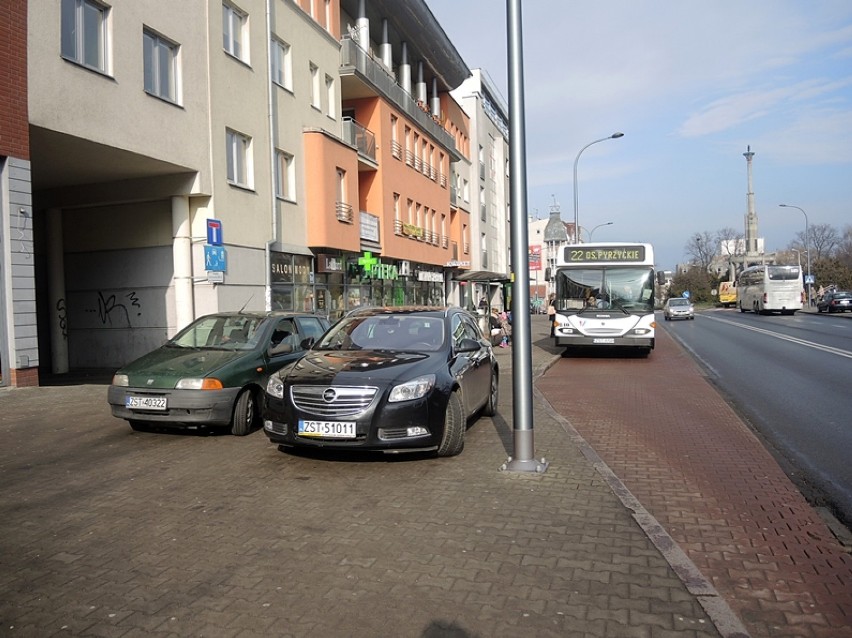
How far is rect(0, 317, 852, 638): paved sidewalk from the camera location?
3391 millimetres

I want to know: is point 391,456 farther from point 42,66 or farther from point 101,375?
point 101,375

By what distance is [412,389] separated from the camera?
6371 millimetres

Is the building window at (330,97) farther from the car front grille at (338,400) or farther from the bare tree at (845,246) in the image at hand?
the bare tree at (845,246)

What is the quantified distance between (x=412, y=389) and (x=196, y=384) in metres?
2.82

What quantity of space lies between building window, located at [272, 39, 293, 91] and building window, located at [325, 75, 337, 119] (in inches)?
98.3

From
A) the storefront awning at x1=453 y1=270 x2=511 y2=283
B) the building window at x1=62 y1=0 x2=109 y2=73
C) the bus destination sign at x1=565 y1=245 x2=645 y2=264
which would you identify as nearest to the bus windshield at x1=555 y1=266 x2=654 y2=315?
the bus destination sign at x1=565 y1=245 x2=645 y2=264

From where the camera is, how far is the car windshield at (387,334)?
761 centimetres

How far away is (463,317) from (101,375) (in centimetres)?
1071

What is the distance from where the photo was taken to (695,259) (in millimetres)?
112312

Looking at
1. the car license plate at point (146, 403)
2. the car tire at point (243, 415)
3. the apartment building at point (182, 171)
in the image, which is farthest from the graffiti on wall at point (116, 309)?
the car tire at point (243, 415)

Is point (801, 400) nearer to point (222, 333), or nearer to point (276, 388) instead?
point (276, 388)

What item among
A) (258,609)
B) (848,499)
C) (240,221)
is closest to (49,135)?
(240,221)

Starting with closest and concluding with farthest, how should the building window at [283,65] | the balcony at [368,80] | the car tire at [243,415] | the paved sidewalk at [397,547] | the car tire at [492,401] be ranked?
the paved sidewalk at [397,547], the car tire at [243,415], the car tire at [492,401], the building window at [283,65], the balcony at [368,80]

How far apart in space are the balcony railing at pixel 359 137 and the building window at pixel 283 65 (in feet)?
12.8
